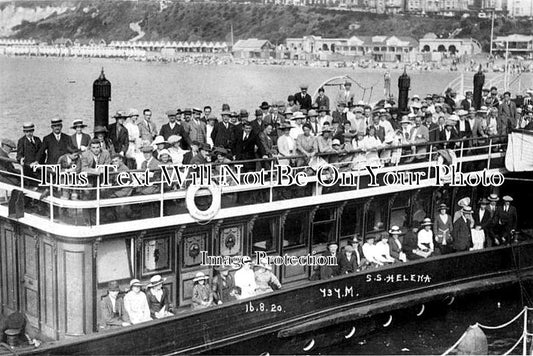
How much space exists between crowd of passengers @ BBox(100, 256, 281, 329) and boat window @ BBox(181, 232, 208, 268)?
33 cm

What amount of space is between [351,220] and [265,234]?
196 cm

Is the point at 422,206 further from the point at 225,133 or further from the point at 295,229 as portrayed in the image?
the point at 225,133

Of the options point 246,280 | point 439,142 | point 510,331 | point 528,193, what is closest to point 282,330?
point 246,280

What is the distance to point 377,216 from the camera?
14445 mm

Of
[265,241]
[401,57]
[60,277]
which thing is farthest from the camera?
[401,57]

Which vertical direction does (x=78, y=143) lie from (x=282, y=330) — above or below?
above

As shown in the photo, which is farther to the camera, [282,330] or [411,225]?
[411,225]

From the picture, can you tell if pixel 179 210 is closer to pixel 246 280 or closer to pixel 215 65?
pixel 246 280

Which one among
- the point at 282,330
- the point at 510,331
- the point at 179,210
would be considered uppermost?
the point at 179,210

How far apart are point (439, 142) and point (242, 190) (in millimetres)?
4379

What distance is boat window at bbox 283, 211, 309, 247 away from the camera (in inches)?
514

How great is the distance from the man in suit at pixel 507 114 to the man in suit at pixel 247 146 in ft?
21.8

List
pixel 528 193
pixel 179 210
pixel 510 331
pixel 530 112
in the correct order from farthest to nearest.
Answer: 1. pixel 530 112
2. pixel 528 193
3. pixel 510 331
4. pixel 179 210

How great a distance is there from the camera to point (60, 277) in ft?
35.3
